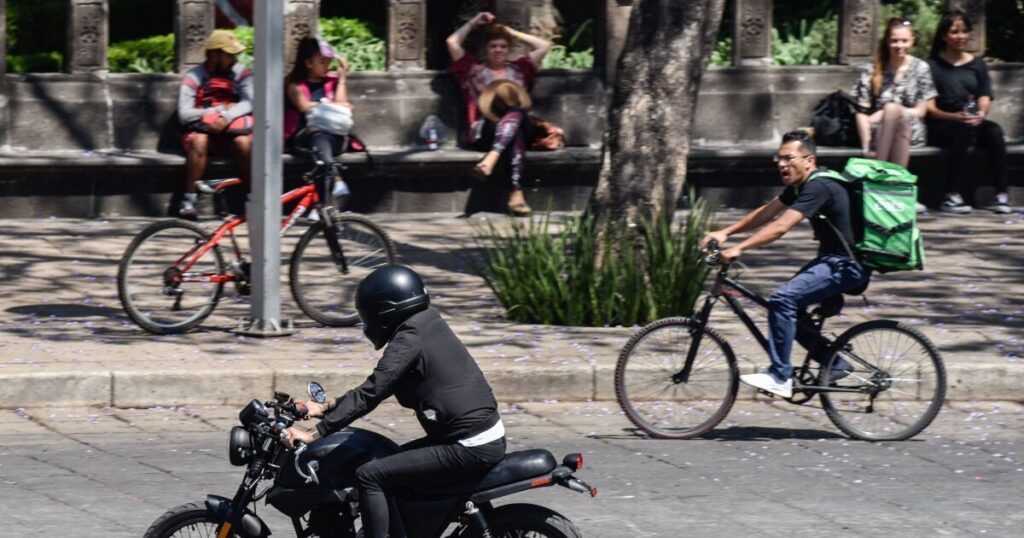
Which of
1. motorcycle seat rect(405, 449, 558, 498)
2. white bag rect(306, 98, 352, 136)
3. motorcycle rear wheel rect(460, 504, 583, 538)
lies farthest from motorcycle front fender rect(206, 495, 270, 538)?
white bag rect(306, 98, 352, 136)

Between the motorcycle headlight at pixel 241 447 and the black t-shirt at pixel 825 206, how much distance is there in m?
3.68

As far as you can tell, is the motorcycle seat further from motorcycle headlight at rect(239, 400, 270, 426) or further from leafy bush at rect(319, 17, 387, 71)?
leafy bush at rect(319, 17, 387, 71)

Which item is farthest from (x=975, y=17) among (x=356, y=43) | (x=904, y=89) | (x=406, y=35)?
(x=356, y=43)

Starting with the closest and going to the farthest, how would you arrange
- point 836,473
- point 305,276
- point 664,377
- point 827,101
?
point 836,473 < point 664,377 < point 305,276 < point 827,101

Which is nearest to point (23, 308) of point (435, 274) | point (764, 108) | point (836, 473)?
point (435, 274)

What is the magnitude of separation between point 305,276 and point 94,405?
81.1 inches

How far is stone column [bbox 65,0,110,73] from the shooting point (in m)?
14.3

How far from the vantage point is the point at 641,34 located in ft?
34.7

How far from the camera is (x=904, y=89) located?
47.8ft

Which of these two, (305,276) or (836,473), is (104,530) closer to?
(836,473)

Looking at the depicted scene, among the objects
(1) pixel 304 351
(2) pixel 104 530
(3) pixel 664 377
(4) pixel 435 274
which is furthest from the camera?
(4) pixel 435 274

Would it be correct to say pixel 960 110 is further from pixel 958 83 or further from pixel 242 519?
pixel 242 519

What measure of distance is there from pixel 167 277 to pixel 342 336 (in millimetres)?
1068

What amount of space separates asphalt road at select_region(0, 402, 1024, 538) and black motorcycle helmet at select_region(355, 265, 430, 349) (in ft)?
4.94
